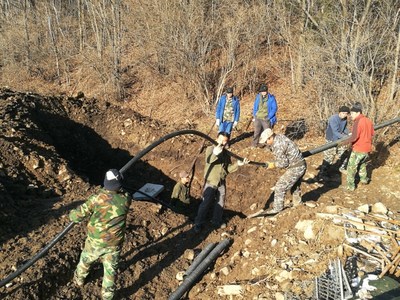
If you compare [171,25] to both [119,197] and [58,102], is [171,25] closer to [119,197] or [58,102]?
[58,102]

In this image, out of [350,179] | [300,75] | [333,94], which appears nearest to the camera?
[350,179]

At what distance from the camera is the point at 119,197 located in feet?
15.3

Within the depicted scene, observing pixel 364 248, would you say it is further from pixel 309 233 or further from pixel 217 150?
pixel 217 150

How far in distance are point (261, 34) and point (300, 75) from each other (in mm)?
3859

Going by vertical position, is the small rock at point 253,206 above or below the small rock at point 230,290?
below

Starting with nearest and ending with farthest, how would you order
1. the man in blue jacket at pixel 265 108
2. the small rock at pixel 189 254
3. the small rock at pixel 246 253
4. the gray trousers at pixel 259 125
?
the small rock at pixel 246 253 → the small rock at pixel 189 254 → the man in blue jacket at pixel 265 108 → the gray trousers at pixel 259 125

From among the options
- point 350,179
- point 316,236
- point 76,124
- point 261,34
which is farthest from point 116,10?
point 316,236

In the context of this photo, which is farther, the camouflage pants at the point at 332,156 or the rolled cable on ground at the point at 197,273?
the camouflage pants at the point at 332,156

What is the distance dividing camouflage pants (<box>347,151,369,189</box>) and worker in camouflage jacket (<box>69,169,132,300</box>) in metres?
4.93

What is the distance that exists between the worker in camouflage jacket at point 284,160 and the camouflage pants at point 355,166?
1421mm

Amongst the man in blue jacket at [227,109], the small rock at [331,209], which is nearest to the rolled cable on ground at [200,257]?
the small rock at [331,209]

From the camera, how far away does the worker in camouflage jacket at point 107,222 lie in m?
4.58

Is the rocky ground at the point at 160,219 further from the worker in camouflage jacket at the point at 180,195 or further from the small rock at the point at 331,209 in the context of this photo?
the worker in camouflage jacket at the point at 180,195

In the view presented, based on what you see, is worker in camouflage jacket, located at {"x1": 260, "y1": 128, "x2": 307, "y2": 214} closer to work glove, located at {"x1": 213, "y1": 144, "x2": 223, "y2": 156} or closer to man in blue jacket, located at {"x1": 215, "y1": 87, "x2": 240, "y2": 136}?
work glove, located at {"x1": 213, "y1": 144, "x2": 223, "y2": 156}
